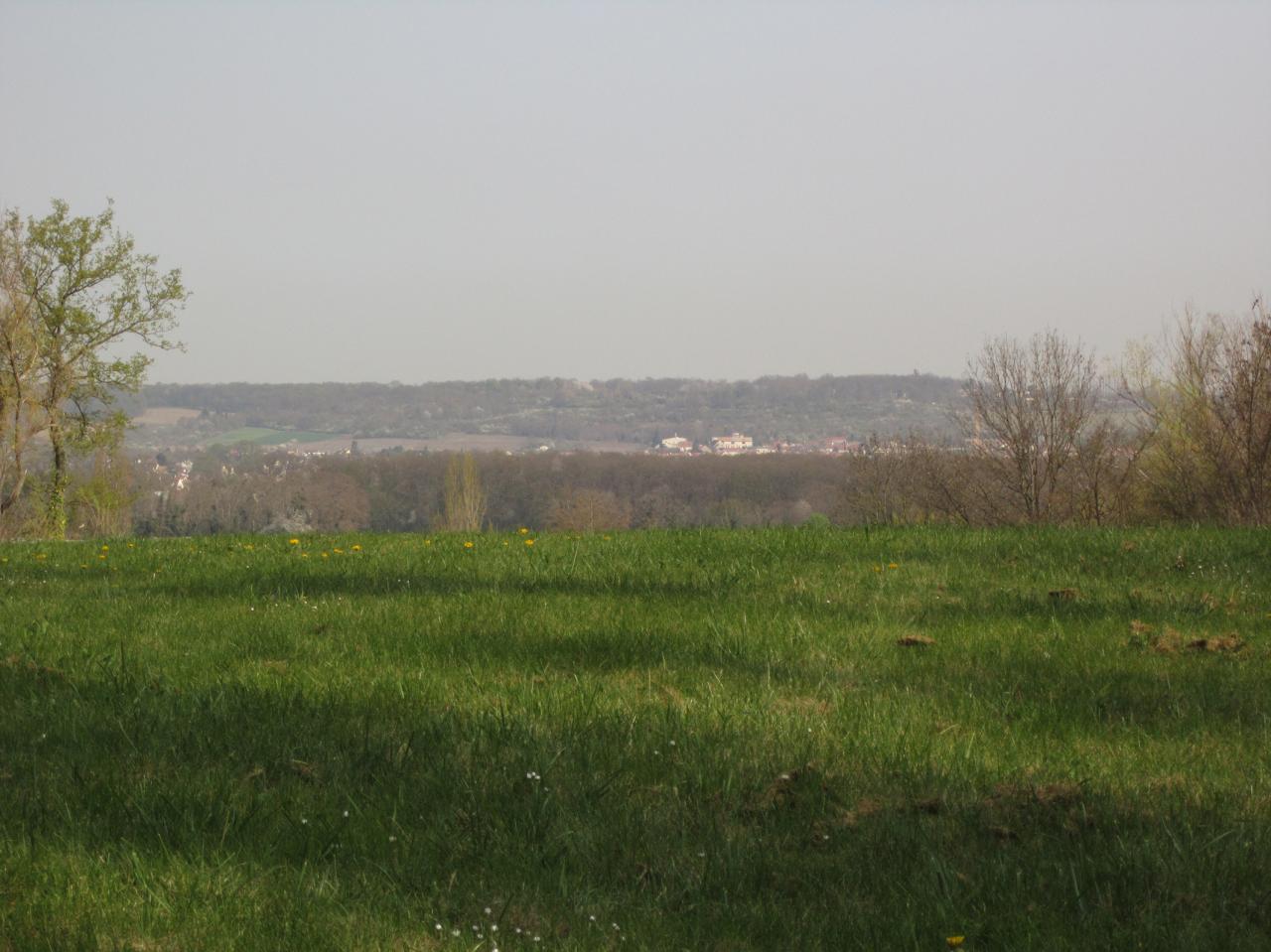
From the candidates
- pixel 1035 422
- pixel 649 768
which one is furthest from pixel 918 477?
pixel 649 768

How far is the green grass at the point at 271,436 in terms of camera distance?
116 m

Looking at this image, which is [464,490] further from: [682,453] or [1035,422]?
[1035,422]

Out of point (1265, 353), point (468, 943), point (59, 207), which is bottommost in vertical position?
point (468, 943)

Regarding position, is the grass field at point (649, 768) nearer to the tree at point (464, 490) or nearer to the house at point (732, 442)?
the tree at point (464, 490)

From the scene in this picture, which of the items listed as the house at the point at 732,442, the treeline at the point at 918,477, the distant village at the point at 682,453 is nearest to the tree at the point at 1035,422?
the treeline at the point at 918,477

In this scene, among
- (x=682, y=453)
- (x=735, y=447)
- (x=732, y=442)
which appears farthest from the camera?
(x=732, y=442)

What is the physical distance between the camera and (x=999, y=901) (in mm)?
2973

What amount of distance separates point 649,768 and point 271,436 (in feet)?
410

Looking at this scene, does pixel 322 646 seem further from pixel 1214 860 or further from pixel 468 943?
pixel 1214 860

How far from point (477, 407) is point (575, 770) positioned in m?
130

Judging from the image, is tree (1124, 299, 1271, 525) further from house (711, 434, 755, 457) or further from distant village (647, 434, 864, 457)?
house (711, 434, 755, 457)

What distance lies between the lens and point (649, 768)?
4.04 metres

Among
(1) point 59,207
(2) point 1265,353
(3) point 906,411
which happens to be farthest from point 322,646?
(3) point 906,411

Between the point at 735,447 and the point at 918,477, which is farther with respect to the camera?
the point at 735,447
